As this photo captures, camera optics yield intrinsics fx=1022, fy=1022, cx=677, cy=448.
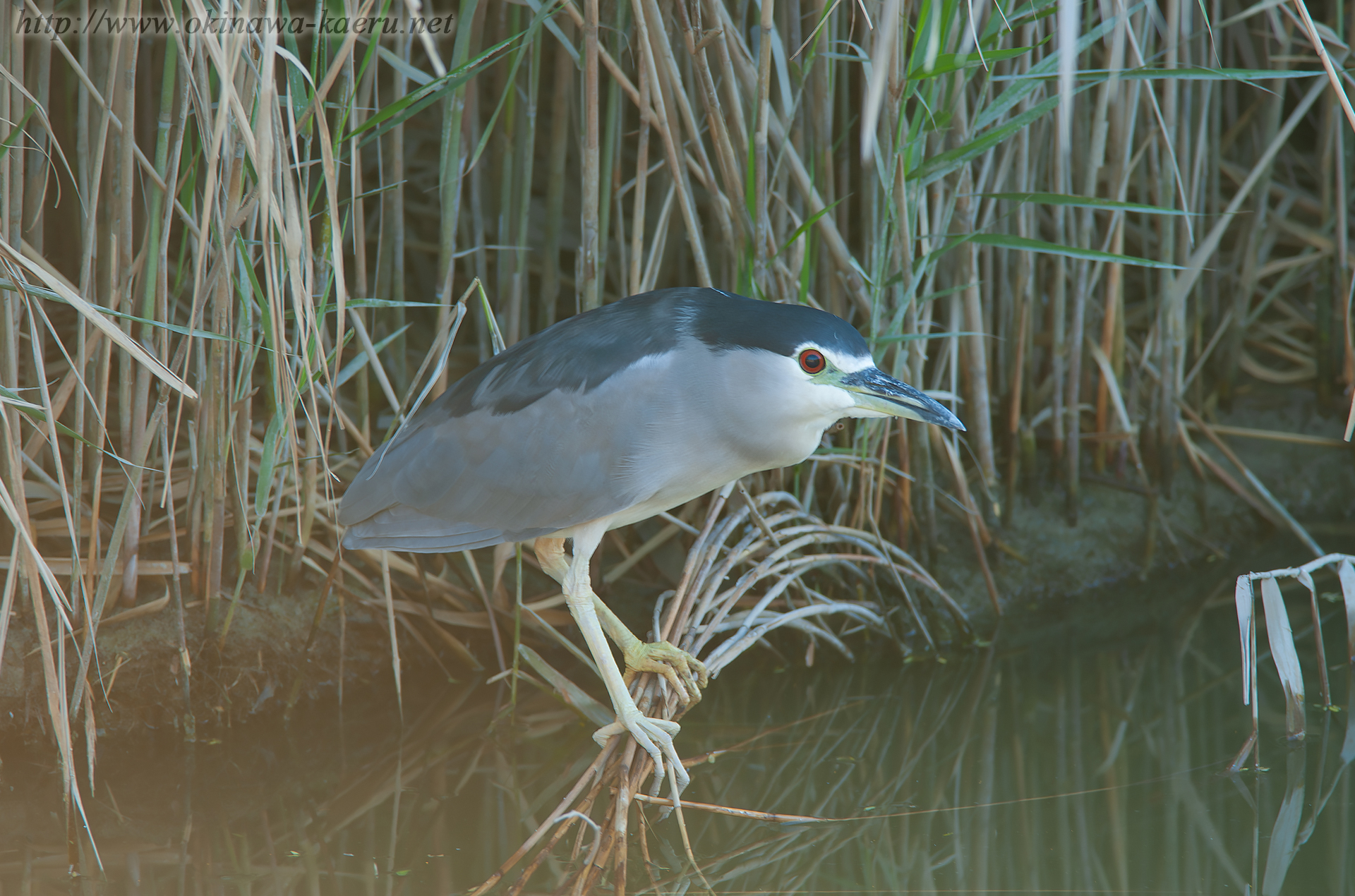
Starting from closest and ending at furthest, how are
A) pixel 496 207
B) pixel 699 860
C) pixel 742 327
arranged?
pixel 742 327 < pixel 699 860 < pixel 496 207

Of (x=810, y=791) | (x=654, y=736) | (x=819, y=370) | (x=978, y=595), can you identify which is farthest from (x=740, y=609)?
(x=819, y=370)

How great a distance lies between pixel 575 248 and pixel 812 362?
165 centimetres

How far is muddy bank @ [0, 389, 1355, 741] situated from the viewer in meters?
2.18

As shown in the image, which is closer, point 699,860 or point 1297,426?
point 699,860

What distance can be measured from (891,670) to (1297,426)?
158cm

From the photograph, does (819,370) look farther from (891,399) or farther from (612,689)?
(612,689)

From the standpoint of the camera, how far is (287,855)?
1885 millimetres

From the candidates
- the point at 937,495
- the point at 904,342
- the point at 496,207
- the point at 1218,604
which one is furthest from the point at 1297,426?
the point at 496,207

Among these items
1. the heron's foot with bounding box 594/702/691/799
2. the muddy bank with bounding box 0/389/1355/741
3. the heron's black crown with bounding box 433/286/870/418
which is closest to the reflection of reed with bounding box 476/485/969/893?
the heron's foot with bounding box 594/702/691/799

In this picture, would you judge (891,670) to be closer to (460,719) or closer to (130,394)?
(460,719)

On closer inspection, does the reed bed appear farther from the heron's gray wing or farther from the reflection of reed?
the heron's gray wing

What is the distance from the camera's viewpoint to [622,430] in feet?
5.64

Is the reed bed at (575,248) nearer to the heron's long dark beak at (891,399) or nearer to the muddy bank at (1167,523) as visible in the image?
the muddy bank at (1167,523)

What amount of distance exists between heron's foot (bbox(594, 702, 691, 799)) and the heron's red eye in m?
0.64
